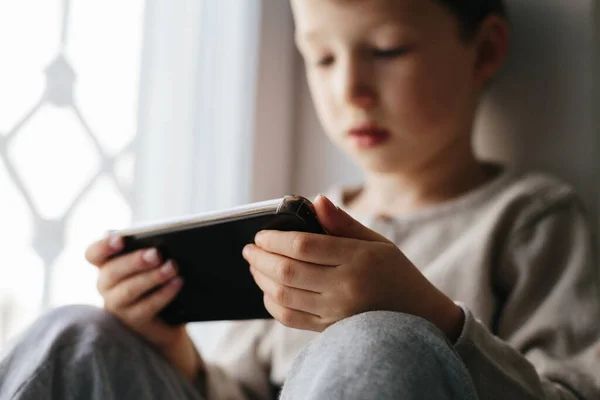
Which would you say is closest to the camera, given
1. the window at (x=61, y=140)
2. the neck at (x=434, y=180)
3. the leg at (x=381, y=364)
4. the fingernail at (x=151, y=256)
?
the leg at (x=381, y=364)

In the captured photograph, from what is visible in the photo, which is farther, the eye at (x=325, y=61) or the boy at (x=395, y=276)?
the eye at (x=325, y=61)

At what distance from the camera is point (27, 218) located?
2.50 ft

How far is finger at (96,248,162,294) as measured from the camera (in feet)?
2.04

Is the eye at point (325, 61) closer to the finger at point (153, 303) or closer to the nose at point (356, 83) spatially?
the nose at point (356, 83)

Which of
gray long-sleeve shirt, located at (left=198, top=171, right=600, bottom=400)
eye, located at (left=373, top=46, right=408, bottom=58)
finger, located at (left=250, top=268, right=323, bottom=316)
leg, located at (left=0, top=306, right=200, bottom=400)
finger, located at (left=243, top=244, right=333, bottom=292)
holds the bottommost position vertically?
gray long-sleeve shirt, located at (left=198, top=171, right=600, bottom=400)

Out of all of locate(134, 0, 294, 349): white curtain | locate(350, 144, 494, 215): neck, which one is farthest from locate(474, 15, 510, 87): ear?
locate(134, 0, 294, 349): white curtain

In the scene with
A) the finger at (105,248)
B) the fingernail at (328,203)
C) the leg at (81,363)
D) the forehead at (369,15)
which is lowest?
the leg at (81,363)

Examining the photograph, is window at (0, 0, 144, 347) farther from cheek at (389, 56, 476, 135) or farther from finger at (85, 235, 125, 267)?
cheek at (389, 56, 476, 135)

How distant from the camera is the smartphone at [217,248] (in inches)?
20.1

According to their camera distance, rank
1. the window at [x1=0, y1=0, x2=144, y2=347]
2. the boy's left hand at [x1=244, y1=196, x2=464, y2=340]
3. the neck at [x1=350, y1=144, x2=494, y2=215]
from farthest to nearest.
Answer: the neck at [x1=350, y1=144, x2=494, y2=215] → the window at [x1=0, y1=0, x2=144, y2=347] → the boy's left hand at [x1=244, y1=196, x2=464, y2=340]

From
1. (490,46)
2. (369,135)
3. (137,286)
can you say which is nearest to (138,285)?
(137,286)

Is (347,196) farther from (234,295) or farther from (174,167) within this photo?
(234,295)

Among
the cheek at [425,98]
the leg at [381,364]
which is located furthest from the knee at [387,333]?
the cheek at [425,98]

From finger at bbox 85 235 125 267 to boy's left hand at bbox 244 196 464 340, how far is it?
160mm
